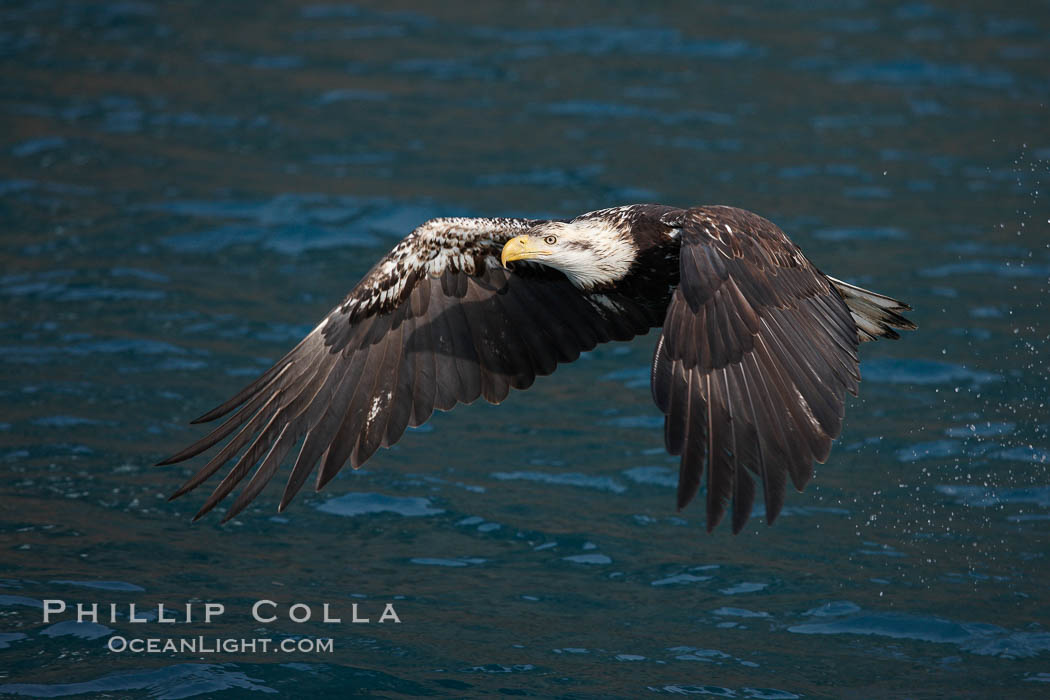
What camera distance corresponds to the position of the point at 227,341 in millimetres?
9469

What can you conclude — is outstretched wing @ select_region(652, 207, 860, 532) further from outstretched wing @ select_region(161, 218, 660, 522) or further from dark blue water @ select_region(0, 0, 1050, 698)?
dark blue water @ select_region(0, 0, 1050, 698)

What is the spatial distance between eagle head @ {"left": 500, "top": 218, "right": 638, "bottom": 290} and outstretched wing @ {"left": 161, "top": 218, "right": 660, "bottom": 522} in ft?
0.87

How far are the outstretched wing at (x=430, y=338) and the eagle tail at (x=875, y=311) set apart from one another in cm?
98

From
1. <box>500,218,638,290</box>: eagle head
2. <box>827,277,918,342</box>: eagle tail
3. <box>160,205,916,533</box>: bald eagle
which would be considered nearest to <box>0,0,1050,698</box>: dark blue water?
<box>160,205,916,533</box>: bald eagle

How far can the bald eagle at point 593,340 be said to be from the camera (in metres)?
5.18

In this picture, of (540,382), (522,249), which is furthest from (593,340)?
(540,382)

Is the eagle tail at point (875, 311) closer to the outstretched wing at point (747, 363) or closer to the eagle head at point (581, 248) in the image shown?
the outstretched wing at point (747, 363)

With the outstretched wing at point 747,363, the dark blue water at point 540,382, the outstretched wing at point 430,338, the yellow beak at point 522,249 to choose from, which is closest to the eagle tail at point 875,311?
the outstretched wing at point 747,363

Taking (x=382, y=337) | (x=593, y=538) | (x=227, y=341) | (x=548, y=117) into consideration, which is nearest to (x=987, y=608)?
(x=593, y=538)

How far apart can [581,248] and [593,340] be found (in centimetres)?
70

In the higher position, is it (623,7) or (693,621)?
(623,7)

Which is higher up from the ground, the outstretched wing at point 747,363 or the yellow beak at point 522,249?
the yellow beak at point 522,249

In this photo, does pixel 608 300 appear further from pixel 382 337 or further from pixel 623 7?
pixel 623 7

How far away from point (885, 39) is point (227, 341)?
29.4 ft
